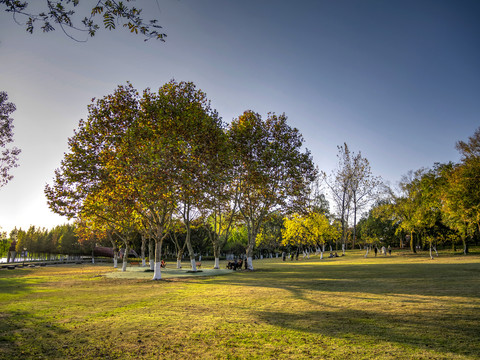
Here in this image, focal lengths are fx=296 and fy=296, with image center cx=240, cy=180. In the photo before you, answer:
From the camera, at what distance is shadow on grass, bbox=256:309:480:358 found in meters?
5.81

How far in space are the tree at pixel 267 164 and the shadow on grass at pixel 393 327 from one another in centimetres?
2033

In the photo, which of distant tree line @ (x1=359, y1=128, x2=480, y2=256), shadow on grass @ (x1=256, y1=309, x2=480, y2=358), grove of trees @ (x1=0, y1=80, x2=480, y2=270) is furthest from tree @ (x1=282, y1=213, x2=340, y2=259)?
shadow on grass @ (x1=256, y1=309, x2=480, y2=358)

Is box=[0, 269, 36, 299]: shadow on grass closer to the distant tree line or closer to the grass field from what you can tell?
the grass field

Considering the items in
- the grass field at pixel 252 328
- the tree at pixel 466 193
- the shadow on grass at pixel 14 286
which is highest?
the tree at pixel 466 193

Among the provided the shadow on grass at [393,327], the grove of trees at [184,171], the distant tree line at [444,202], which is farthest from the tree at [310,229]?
the shadow on grass at [393,327]

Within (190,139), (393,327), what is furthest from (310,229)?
(393,327)

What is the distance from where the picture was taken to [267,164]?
29.2 metres

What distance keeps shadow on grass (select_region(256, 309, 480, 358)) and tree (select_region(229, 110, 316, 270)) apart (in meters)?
20.3

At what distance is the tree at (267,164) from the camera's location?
28906 millimetres

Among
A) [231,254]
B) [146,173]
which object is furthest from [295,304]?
[231,254]

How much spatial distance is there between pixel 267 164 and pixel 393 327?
74.4 feet

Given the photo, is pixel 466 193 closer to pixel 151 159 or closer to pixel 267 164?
pixel 267 164

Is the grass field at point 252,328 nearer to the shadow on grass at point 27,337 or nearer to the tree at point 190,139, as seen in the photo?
the shadow on grass at point 27,337

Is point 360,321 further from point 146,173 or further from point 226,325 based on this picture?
point 146,173
